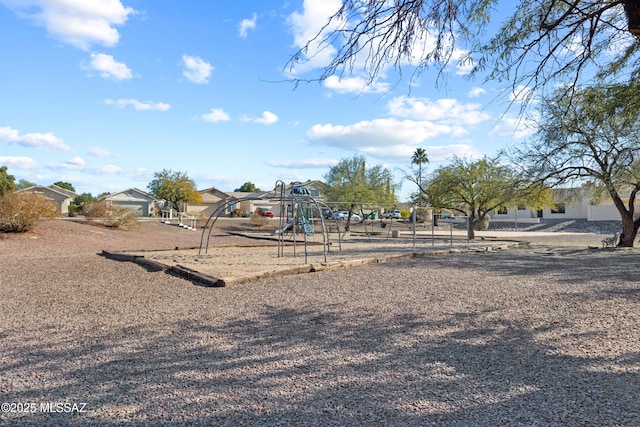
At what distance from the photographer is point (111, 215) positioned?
81.4 feet

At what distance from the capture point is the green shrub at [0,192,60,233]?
16484 mm

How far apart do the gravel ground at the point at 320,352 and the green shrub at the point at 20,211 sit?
379 inches

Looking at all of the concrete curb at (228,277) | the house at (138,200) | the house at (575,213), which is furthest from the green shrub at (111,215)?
the house at (138,200)

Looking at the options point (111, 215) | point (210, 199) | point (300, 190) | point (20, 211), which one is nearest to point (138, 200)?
point (210, 199)

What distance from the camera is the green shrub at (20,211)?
16.5 metres

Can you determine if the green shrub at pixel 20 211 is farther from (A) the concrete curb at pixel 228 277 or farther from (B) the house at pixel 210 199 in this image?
(B) the house at pixel 210 199

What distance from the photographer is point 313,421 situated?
3002 mm

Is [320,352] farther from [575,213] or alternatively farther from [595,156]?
[575,213]

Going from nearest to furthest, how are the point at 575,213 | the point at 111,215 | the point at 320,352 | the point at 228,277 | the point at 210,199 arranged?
the point at 320,352
the point at 228,277
the point at 111,215
the point at 575,213
the point at 210,199

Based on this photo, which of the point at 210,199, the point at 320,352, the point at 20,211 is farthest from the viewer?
the point at 210,199

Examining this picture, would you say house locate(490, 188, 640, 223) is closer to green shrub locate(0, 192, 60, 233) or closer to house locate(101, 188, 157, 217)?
green shrub locate(0, 192, 60, 233)

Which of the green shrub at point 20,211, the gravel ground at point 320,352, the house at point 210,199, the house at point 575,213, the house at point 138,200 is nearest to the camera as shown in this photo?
the gravel ground at point 320,352

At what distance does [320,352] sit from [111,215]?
23167 mm

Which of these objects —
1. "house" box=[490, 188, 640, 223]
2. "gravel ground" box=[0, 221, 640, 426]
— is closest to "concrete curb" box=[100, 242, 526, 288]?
"gravel ground" box=[0, 221, 640, 426]
